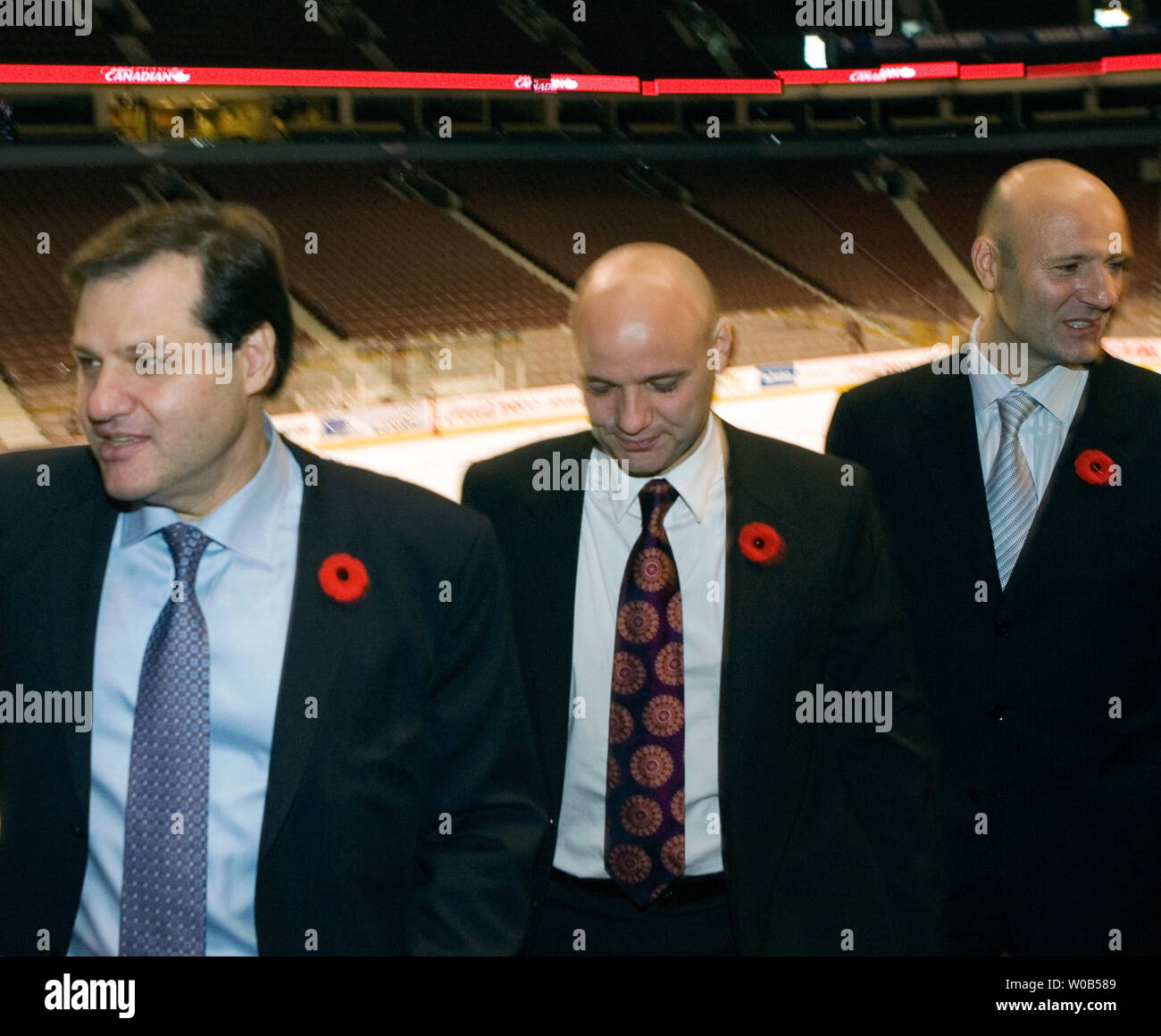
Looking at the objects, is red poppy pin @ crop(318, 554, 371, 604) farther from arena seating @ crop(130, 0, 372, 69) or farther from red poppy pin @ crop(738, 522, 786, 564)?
arena seating @ crop(130, 0, 372, 69)

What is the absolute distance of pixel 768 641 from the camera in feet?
6.74

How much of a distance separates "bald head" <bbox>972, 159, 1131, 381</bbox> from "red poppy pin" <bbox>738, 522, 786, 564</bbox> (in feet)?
2.62

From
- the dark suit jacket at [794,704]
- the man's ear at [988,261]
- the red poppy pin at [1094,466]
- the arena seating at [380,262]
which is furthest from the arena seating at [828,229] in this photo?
the dark suit jacket at [794,704]

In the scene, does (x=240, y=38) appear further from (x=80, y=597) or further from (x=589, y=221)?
(x=80, y=597)

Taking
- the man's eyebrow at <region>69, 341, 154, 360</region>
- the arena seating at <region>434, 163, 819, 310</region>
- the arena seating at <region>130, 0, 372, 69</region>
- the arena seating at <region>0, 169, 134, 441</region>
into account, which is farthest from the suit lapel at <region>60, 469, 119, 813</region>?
the arena seating at <region>130, 0, 372, 69</region>

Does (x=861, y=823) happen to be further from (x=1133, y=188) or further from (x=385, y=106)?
(x=1133, y=188)

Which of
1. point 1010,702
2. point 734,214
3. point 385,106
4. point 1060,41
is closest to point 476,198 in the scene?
point 385,106

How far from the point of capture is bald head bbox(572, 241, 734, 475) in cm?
212

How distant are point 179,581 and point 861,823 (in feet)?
4.03

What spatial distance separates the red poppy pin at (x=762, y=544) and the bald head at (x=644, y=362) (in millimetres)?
183

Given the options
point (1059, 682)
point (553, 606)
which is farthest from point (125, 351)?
point (1059, 682)

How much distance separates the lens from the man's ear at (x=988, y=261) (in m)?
2.69

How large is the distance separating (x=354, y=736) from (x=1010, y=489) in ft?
5.01

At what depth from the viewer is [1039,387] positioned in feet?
8.44
